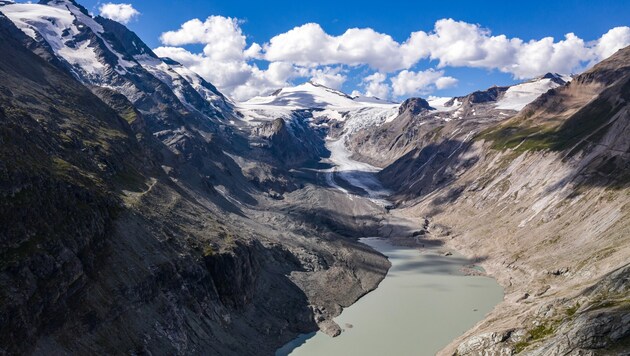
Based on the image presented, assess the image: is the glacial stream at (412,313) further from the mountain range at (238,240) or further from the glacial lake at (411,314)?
the mountain range at (238,240)

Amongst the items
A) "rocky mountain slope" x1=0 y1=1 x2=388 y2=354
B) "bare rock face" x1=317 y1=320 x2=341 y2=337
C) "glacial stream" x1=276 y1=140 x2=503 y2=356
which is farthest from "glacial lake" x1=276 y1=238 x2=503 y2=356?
"rocky mountain slope" x1=0 y1=1 x2=388 y2=354

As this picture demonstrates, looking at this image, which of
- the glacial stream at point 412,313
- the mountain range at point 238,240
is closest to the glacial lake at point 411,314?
the glacial stream at point 412,313

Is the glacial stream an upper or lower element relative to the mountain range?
lower

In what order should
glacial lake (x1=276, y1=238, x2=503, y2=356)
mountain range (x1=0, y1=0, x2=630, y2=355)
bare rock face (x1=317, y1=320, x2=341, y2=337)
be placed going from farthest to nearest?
1. bare rock face (x1=317, y1=320, x2=341, y2=337)
2. glacial lake (x1=276, y1=238, x2=503, y2=356)
3. mountain range (x1=0, y1=0, x2=630, y2=355)

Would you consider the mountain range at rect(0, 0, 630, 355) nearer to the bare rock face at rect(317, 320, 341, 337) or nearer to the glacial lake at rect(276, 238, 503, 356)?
the bare rock face at rect(317, 320, 341, 337)

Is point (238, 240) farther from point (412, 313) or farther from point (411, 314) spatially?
point (412, 313)

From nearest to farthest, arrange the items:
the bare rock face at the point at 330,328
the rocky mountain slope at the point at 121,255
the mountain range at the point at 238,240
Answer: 1. the rocky mountain slope at the point at 121,255
2. the mountain range at the point at 238,240
3. the bare rock face at the point at 330,328

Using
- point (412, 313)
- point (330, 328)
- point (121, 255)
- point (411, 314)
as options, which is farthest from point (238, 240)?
point (412, 313)

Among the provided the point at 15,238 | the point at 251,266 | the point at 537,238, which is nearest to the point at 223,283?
the point at 251,266
